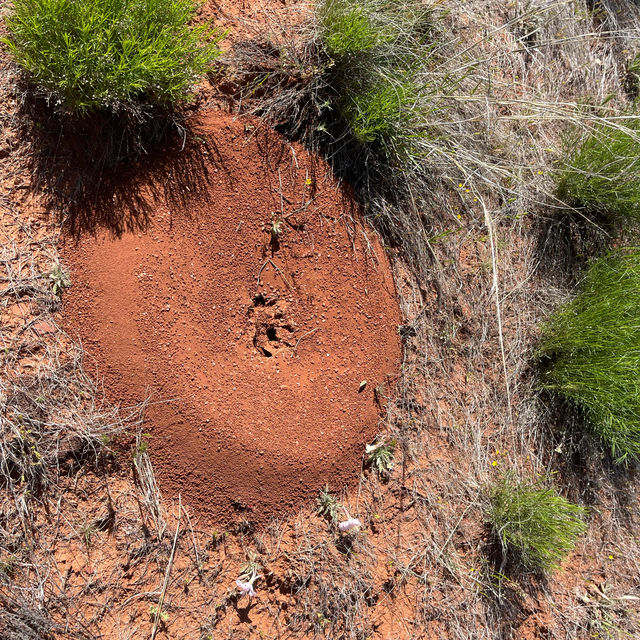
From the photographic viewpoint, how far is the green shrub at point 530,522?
247 centimetres

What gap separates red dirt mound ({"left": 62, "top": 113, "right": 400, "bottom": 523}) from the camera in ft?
6.65

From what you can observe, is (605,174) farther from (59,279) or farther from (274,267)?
(59,279)

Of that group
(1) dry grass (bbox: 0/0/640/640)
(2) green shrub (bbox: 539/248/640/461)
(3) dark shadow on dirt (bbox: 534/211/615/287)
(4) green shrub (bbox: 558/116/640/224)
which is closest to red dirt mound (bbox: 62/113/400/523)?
(1) dry grass (bbox: 0/0/640/640)

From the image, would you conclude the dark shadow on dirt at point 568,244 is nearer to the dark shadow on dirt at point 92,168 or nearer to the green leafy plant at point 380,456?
the green leafy plant at point 380,456

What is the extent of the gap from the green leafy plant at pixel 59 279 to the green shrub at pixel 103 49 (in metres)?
0.64

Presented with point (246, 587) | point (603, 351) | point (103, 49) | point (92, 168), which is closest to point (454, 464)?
point (603, 351)

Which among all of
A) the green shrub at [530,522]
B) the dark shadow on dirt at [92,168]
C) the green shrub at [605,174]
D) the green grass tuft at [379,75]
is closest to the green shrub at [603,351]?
the green shrub at [605,174]

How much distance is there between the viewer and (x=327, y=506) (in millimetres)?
2277

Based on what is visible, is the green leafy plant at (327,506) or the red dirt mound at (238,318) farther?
the green leafy plant at (327,506)

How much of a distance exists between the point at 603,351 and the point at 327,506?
5.62ft

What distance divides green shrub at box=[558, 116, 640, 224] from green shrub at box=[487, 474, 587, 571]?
1.70m

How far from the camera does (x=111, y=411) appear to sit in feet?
6.62

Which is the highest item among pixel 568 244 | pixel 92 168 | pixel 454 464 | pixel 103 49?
pixel 103 49

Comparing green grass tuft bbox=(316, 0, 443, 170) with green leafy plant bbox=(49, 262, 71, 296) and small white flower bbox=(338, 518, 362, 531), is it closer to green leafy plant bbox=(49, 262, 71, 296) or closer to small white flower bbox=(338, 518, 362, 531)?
green leafy plant bbox=(49, 262, 71, 296)
